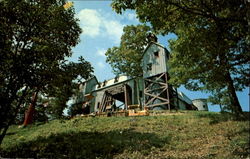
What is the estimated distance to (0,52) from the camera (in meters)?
10.4

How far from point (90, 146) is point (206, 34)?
9.06 m

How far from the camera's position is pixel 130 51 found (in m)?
35.4

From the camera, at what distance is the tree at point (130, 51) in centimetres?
3550

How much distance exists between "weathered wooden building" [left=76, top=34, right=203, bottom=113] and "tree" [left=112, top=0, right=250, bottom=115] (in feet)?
31.4

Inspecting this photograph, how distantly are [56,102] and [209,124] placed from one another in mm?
11428

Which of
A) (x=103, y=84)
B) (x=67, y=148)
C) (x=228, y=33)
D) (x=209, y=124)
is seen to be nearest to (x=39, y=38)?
(x=67, y=148)

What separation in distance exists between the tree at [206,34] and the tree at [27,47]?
6109 mm

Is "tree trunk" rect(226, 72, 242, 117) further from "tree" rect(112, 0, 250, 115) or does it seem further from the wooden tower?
the wooden tower

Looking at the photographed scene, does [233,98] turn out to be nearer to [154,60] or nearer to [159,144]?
[159,144]

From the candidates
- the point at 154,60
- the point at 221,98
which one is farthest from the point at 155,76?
the point at 221,98

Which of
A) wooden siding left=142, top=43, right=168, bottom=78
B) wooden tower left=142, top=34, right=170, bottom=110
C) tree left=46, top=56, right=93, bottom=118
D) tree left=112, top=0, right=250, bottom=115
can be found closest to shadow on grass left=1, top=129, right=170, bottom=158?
tree left=46, top=56, right=93, bottom=118

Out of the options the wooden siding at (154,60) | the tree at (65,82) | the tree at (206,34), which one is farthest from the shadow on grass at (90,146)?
the wooden siding at (154,60)

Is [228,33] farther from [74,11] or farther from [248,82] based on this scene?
[74,11]

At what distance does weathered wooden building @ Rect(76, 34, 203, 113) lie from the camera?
2917cm
